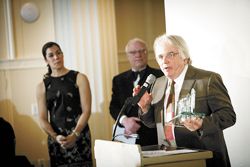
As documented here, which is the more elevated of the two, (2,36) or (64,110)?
(2,36)

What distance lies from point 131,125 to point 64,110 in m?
0.98

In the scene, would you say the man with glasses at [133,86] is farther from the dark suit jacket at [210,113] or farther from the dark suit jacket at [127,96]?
the dark suit jacket at [210,113]

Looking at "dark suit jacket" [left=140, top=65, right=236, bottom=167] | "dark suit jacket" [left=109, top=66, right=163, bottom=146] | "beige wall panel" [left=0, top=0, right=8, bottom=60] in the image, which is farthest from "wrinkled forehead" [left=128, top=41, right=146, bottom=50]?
"beige wall panel" [left=0, top=0, right=8, bottom=60]

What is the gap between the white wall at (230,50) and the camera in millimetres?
2402

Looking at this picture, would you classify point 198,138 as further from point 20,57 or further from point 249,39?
point 20,57

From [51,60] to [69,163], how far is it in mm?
901

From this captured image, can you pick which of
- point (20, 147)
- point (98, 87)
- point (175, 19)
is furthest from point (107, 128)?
point (175, 19)

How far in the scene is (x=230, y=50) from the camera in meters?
2.46

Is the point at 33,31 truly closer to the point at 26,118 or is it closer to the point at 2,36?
the point at 2,36

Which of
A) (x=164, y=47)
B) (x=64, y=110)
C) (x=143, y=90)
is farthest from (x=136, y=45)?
(x=143, y=90)

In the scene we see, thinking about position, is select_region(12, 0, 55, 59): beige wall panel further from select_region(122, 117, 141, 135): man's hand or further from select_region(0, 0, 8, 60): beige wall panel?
select_region(122, 117, 141, 135): man's hand

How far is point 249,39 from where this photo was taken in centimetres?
235

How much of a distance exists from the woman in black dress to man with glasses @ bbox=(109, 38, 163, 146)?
1.43ft

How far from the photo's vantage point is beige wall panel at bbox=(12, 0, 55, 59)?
5762 mm
